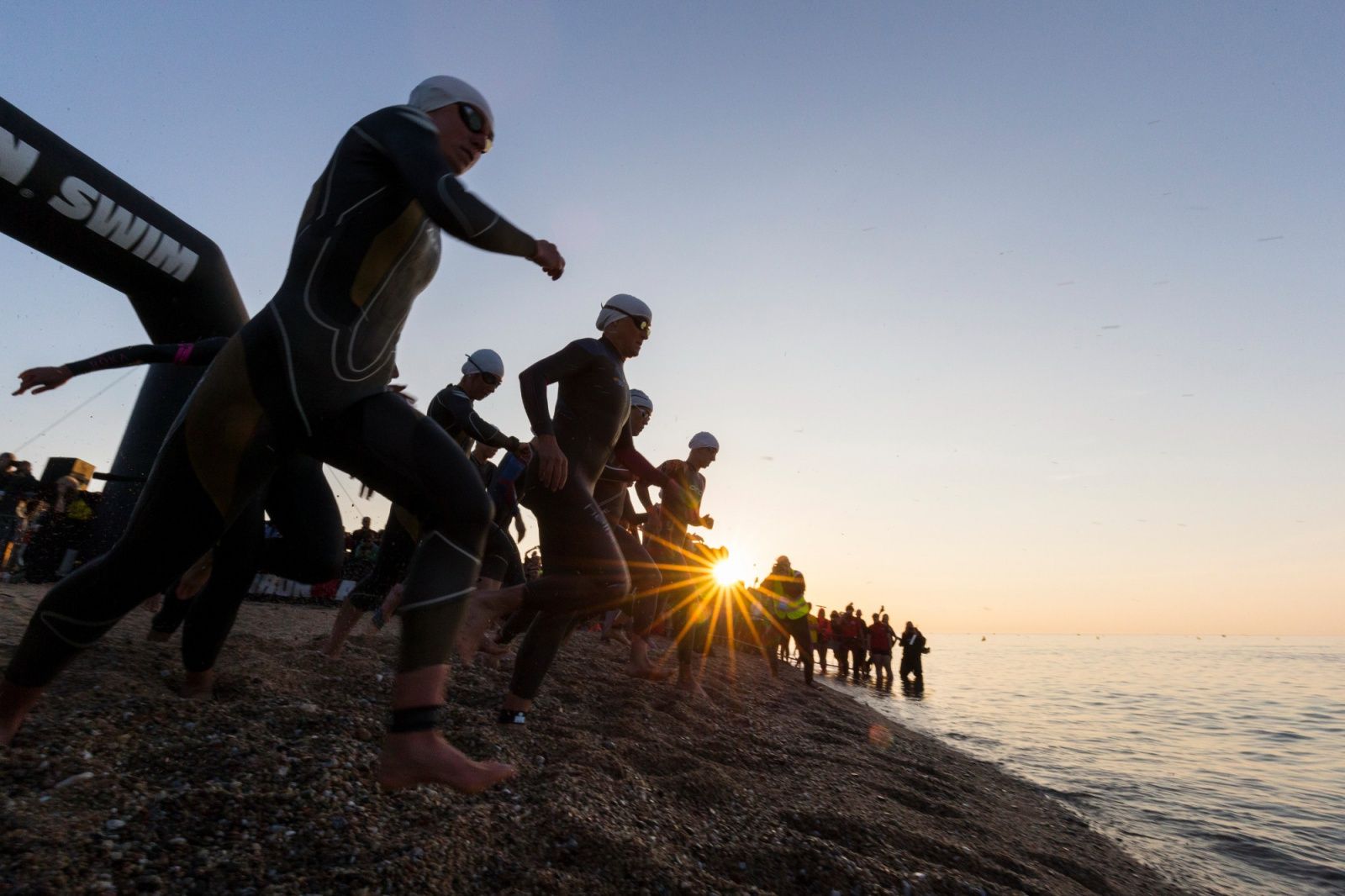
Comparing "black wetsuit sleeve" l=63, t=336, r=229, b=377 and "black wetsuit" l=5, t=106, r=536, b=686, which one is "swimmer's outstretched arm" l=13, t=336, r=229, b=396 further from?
"black wetsuit" l=5, t=106, r=536, b=686

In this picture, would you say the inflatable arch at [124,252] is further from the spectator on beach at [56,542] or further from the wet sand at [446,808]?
the wet sand at [446,808]

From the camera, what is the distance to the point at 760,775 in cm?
335

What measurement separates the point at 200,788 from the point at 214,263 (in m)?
7.01

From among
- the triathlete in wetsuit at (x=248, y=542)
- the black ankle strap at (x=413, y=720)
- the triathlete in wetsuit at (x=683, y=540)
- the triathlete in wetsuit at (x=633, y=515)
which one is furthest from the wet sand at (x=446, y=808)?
the triathlete in wetsuit at (x=683, y=540)

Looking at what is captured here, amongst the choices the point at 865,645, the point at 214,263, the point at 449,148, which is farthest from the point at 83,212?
the point at 865,645

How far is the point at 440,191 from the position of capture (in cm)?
183

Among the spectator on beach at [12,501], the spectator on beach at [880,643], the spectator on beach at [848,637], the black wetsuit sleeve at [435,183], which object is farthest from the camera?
the spectator on beach at [848,637]

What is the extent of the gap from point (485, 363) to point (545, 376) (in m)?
1.86

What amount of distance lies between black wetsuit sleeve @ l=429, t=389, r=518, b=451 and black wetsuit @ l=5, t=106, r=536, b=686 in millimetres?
1955

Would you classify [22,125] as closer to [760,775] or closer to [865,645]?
[760,775]

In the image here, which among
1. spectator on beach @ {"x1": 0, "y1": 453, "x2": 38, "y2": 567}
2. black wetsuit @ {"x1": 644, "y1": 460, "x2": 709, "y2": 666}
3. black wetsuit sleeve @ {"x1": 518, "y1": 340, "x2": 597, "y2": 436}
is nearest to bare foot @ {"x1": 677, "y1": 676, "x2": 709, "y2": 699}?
black wetsuit @ {"x1": 644, "y1": 460, "x2": 709, "y2": 666}

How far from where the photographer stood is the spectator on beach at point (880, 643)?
72.8ft

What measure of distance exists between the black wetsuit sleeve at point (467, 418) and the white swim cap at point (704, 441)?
2.90 meters

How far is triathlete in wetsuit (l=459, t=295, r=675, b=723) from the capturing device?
3502 mm
